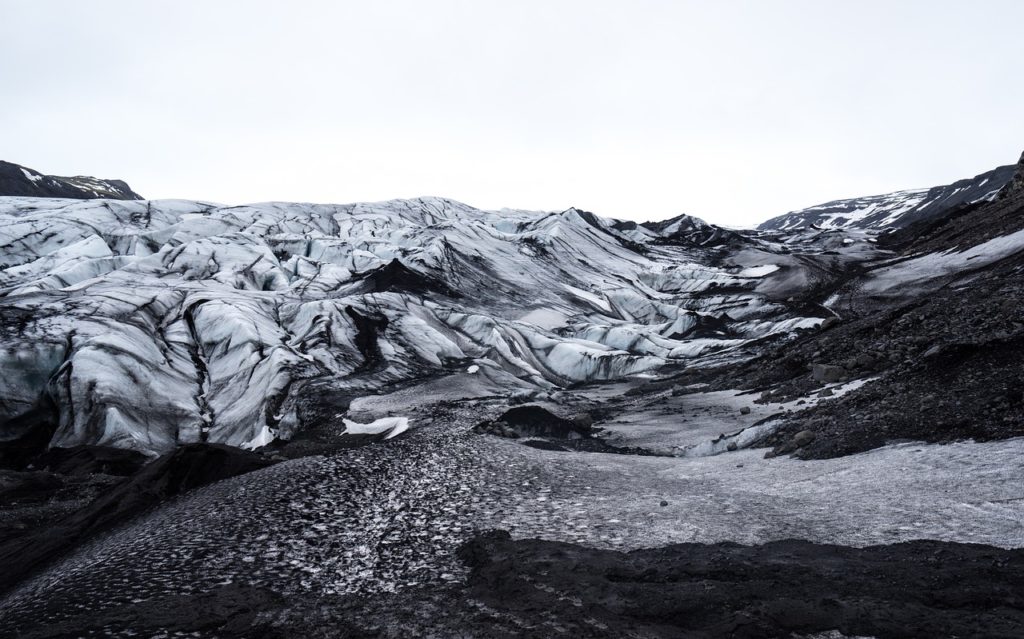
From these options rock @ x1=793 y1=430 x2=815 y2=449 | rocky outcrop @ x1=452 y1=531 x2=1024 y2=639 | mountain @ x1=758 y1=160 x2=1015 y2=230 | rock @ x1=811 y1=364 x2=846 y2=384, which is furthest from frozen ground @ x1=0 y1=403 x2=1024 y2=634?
mountain @ x1=758 y1=160 x2=1015 y2=230

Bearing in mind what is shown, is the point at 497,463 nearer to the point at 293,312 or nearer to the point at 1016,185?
the point at 293,312

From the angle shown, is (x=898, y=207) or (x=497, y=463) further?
(x=898, y=207)

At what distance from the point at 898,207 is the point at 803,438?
155 meters

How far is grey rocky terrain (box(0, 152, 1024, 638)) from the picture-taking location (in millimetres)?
6949

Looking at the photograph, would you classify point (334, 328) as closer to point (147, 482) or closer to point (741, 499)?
point (147, 482)

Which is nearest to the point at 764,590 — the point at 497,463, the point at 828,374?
the point at 497,463

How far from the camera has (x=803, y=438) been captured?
12.5 m

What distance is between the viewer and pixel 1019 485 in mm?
8062

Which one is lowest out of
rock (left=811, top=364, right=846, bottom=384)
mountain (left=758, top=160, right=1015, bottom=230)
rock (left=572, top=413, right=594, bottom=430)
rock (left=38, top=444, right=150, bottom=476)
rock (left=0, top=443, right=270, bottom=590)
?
rock (left=38, top=444, right=150, bottom=476)

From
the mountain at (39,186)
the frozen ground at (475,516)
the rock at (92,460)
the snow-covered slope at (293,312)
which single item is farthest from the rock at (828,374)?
the mountain at (39,186)

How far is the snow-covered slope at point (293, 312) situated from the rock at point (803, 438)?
48.2 feet

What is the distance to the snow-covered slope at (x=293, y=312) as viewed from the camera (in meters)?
22.1

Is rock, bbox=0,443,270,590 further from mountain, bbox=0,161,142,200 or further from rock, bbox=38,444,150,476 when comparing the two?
mountain, bbox=0,161,142,200

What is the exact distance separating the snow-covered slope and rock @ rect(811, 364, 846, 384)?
13.3 metres
